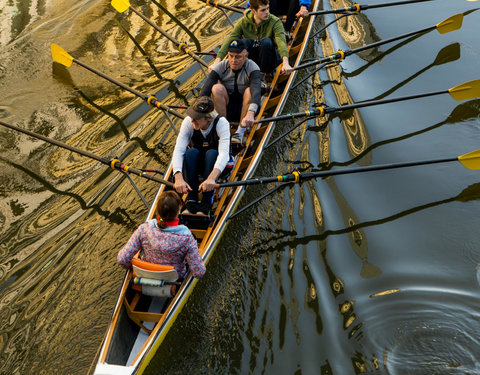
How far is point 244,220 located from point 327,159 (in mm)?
2361

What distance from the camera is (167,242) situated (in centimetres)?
477

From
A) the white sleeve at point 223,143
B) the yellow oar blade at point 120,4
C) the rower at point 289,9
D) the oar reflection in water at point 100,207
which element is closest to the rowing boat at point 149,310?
the white sleeve at point 223,143

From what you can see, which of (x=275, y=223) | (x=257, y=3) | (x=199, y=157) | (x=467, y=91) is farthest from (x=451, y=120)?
(x=199, y=157)

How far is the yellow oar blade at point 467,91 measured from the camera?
8.48 m

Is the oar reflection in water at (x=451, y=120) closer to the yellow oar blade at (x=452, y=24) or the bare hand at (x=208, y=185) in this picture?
the yellow oar blade at (x=452, y=24)

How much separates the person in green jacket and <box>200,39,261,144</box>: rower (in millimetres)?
964

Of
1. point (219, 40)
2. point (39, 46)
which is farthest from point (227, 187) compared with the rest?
point (39, 46)

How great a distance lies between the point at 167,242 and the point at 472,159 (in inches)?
203

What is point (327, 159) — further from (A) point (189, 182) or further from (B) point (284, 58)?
(A) point (189, 182)

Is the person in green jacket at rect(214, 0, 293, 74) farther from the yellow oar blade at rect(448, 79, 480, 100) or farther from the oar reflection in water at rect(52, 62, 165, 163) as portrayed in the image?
the yellow oar blade at rect(448, 79, 480, 100)

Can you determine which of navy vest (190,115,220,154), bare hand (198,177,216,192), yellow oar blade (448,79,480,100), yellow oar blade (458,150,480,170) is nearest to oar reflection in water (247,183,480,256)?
yellow oar blade (458,150,480,170)

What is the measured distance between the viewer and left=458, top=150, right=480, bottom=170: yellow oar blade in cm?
712

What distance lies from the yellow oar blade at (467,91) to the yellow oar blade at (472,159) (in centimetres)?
196

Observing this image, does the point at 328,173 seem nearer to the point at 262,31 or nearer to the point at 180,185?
the point at 180,185
